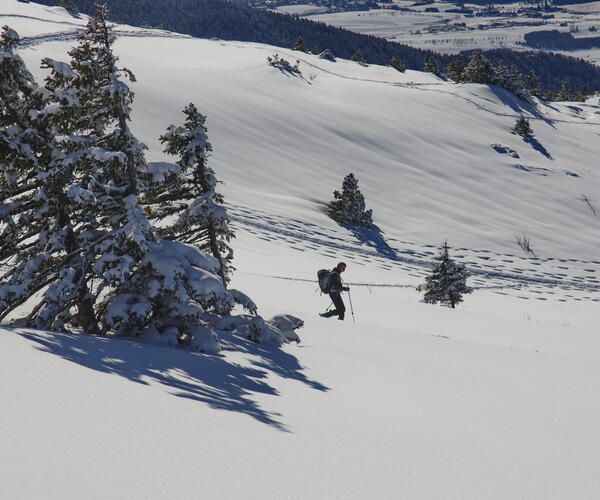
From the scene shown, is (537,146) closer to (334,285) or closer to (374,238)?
(374,238)

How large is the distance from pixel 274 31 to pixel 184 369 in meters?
200

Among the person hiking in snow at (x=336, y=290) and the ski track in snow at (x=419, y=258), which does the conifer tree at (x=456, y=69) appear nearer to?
the ski track in snow at (x=419, y=258)

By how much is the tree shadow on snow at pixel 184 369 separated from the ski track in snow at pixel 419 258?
63.1 feet

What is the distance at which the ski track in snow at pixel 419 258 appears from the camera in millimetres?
26297

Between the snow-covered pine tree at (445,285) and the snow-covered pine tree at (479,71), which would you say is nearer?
the snow-covered pine tree at (445,285)

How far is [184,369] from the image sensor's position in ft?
16.2

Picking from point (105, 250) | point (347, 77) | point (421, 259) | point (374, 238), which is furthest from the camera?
point (347, 77)

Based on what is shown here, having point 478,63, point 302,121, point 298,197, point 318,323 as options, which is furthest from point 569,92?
point 318,323

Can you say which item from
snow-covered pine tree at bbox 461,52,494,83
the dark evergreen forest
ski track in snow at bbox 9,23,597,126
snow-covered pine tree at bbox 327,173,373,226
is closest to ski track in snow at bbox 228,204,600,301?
snow-covered pine tree at bbox 327,173,373,226

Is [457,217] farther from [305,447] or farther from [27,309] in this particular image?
[305,447]

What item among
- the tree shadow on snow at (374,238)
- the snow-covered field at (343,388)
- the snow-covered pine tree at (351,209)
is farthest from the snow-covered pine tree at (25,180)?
the snow-covered pine tree at (351,209)

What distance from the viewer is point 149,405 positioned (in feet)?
11.3

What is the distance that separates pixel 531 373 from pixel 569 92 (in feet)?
381

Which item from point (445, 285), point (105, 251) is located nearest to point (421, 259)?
point (445, 285)
